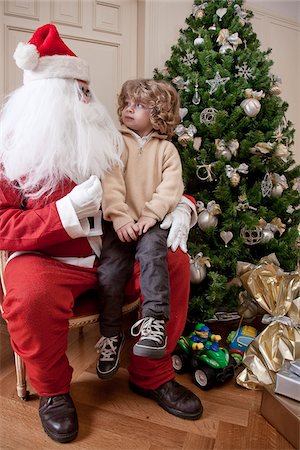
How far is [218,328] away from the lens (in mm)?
1808

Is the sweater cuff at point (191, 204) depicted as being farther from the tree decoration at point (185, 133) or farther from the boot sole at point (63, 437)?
the boot sole at point (63, 437)

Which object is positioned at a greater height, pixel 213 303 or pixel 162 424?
pixel 213 303

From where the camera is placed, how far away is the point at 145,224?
51.8 inches

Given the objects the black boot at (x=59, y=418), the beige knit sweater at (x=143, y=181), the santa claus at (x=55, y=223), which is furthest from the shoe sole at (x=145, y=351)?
the beige knit sweater at (x=143, y=181)

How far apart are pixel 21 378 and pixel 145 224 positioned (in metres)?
0.69

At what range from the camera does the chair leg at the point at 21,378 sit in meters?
1.31

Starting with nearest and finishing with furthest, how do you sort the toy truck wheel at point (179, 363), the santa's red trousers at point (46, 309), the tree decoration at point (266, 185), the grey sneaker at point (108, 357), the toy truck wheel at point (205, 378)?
the santa's red trousers at point (46, 309) → the grey sneaker at point (108, 357) → the toy truck wheel at point (205, 378) → the toy truck wheel at point (179, 363) → the tree decoration at point (266, 185)

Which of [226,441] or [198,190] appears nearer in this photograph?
[226,441]

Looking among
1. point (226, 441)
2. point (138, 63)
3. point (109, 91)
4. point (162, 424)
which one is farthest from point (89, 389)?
point (138, 63)

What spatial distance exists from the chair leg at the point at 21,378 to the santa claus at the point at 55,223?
0.46 feet

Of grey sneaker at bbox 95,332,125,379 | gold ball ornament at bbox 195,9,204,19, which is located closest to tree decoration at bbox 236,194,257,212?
grey sneaker at bbox 95,332,125,379

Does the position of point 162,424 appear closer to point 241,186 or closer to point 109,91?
point 241,186

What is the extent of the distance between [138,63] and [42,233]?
4.67 ft

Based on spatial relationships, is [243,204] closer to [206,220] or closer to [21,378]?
[206,220]
